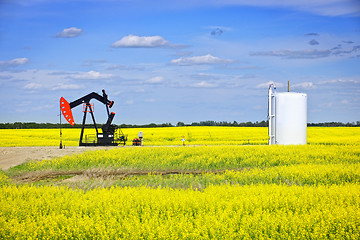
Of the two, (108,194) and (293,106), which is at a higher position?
(293,106)

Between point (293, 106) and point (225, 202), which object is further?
point (293, 106)

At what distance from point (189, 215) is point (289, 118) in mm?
→ 22824

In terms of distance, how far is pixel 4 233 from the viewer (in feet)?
28.1

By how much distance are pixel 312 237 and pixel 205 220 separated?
7.15ft

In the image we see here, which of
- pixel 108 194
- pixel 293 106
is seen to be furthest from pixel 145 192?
pixel 293 106

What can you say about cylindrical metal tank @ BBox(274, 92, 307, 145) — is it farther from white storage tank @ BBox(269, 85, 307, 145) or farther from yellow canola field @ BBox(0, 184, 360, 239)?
yellow canola field @ BBox(0, 184, 360, 239)

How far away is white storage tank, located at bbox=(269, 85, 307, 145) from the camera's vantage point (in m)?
30.1

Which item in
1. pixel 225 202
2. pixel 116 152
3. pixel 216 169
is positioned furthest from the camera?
pixel 116 152

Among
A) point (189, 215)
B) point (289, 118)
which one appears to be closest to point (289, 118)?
point (289, 118)

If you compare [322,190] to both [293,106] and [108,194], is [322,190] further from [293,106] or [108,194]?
[293,106]

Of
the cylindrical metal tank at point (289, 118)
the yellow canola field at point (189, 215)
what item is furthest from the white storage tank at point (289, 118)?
the yellow canola field at point (189, 215)

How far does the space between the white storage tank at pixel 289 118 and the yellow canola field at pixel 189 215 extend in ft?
64.0

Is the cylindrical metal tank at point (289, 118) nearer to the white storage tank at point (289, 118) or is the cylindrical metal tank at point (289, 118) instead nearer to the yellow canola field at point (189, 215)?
the white storage tank at point (289, 118)

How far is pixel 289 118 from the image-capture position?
30.1 m
